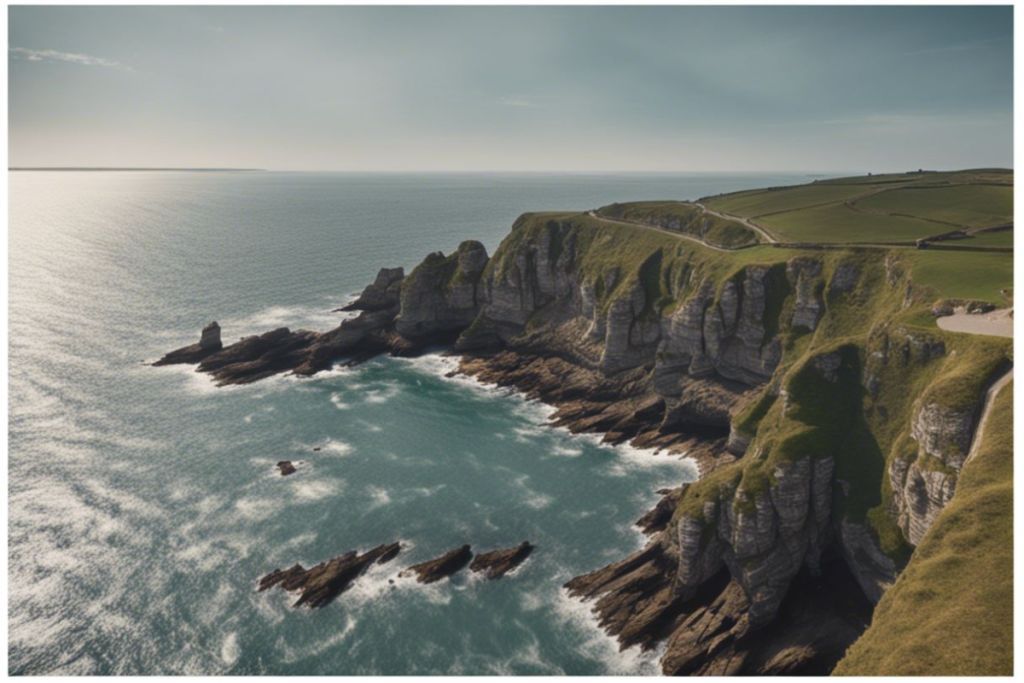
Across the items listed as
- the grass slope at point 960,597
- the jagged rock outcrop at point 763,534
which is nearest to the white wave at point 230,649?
the jagged rock outcrop at point 763,534

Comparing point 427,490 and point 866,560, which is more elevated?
point 866,560

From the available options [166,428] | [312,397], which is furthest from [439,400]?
[166,428]

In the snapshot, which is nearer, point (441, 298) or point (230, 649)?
Answer: point (230, 649)

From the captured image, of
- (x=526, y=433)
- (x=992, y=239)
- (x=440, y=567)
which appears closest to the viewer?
(x=440, y=567)

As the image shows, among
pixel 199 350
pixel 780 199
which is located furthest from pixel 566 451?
pixel 780 199

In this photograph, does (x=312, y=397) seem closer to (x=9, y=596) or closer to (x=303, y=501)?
(x=303, y=501)

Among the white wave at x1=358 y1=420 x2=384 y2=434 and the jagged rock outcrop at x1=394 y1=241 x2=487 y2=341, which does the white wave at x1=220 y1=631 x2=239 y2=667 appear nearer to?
the white wave at x1=358 y1=420 x2=384 y2=434

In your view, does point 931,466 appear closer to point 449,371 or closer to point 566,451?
point 566,451

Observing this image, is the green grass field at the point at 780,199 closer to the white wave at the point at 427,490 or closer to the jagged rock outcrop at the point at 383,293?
the jagged rock outcrop at the point at 383,293
